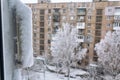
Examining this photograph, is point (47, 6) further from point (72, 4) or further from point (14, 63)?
point (14, 63)

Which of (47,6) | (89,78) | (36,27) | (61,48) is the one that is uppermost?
(47,6)

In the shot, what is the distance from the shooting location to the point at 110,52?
81 centimetres

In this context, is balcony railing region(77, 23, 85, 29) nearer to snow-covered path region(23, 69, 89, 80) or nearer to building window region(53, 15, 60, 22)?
building window region(53, 15, 60, 22)

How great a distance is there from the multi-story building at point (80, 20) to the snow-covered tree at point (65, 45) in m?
0.02

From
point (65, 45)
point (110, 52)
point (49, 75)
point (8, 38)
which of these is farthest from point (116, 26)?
point (8, 38)

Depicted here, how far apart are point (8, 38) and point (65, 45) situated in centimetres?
44

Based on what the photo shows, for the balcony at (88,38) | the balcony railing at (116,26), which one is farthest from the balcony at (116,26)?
the balcony at (88,38)

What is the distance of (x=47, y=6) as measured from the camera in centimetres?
82

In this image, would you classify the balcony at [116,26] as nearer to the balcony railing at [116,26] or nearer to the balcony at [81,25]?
the balcony railing at [116,26]

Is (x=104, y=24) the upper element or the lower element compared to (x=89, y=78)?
upper

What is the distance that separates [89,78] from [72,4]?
383 millimetres

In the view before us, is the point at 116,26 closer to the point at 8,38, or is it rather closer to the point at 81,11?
the point at 81,11

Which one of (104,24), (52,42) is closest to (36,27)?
(52,42)

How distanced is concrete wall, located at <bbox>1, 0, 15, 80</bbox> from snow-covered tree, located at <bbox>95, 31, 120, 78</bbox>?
482mm
